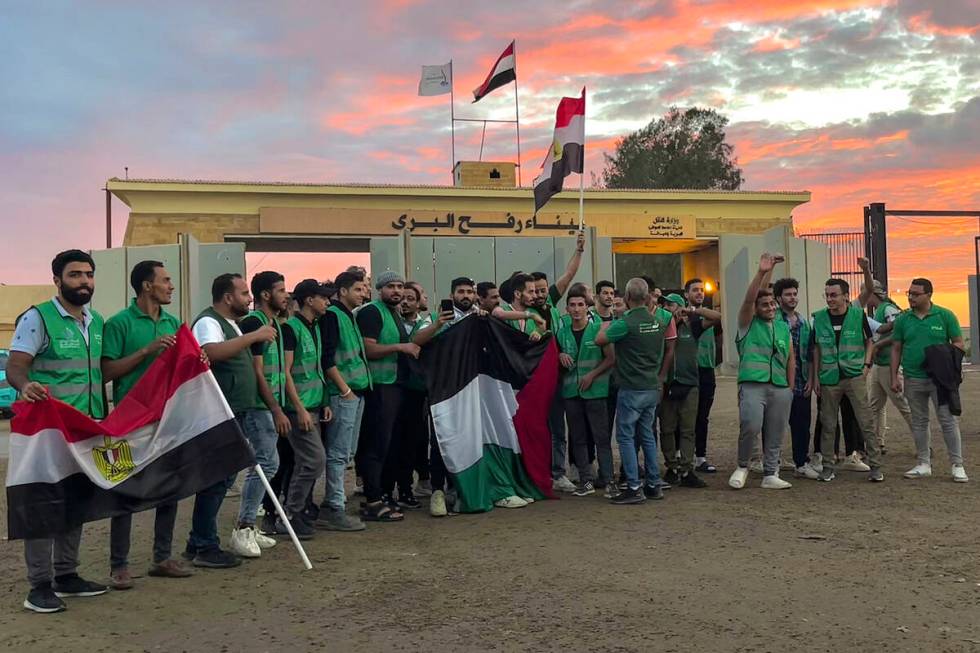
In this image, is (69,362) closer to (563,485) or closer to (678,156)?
(563,485)

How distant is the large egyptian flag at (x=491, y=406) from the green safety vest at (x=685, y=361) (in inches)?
51.2

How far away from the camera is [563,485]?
8.30m

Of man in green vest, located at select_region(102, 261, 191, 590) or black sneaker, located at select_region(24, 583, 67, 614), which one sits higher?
man in green vest, located at select_region(102, 261, 191, 590)

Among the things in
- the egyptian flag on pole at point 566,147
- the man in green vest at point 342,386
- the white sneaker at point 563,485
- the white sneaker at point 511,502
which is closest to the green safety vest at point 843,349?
the white sneaker at point 563,485

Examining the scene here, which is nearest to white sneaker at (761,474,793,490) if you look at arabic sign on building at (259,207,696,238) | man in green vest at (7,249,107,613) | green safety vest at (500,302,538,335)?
green safety vest at (500,302,538,335)

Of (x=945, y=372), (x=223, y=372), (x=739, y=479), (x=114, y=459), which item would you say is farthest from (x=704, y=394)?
(x=114, y=459)

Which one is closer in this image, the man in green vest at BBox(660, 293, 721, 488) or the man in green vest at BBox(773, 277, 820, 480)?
the man in green vest at BBox(660, 293, 721, 488)

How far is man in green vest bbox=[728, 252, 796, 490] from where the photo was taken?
8.11m

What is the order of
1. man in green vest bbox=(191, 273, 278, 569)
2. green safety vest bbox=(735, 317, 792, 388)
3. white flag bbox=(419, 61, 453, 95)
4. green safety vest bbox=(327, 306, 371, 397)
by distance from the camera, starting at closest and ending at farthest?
man in green vest bbox=(191, 273, 278, 569) < green safety vest bbox=(327, 306, 371, 397) < green safety vest bbox=(735, 317, 792, 388) < white flag bbox=(419, 61, 453, 95)

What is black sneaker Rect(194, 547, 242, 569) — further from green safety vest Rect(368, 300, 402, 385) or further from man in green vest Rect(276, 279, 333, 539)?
green safety vest Rect(368, 300, 402, 385)

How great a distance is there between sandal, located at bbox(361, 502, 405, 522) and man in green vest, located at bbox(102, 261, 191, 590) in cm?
185

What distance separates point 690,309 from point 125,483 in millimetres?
5605

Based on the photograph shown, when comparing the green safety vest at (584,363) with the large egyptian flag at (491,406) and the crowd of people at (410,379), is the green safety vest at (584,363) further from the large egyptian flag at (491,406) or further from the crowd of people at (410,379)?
the large egyptian flag at (491,406)

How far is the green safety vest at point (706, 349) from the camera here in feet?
29.8
